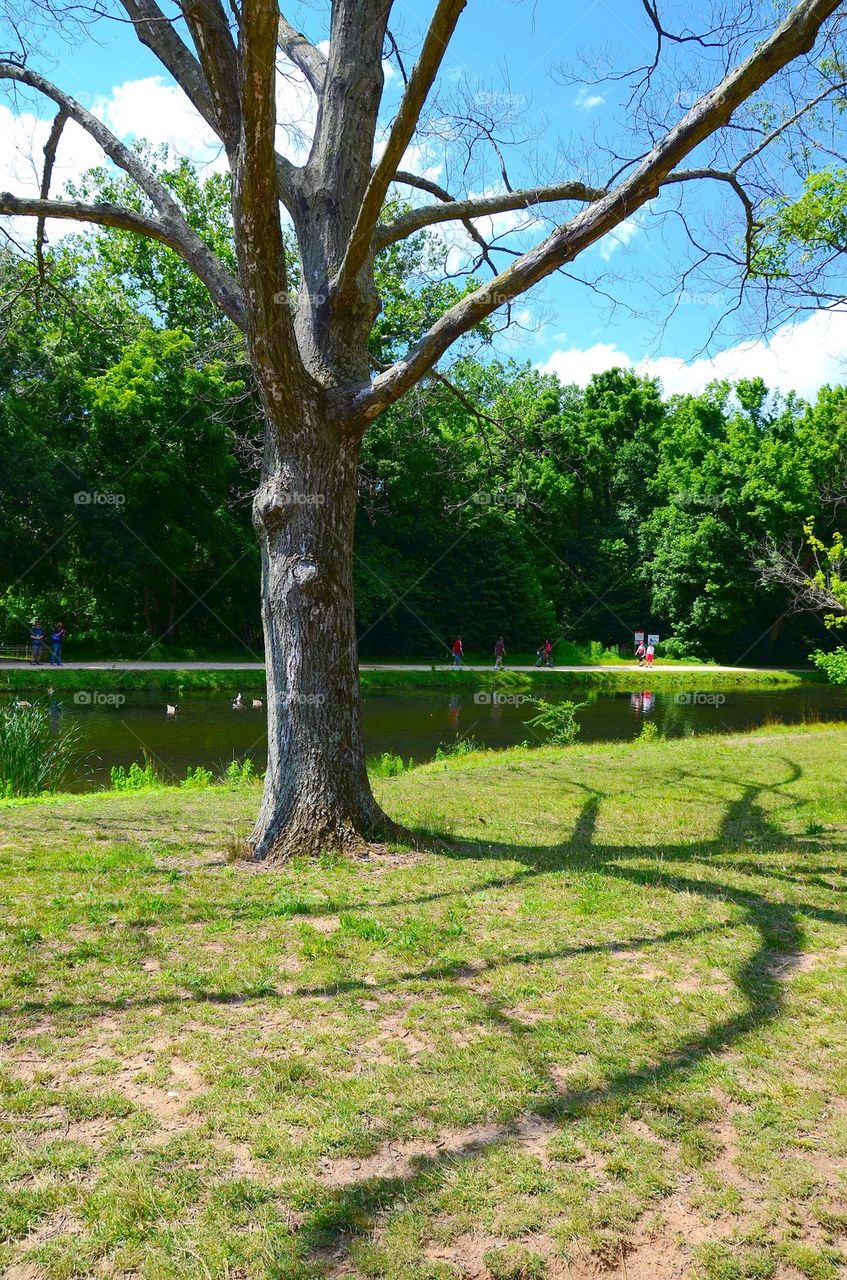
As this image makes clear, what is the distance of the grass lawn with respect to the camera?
8.23ft

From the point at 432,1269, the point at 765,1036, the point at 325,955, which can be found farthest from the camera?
the point at 325,955

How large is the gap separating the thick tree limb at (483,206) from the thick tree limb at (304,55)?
1.17 m

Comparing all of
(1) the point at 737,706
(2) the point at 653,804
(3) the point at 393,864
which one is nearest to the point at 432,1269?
(3) the point at 393,864

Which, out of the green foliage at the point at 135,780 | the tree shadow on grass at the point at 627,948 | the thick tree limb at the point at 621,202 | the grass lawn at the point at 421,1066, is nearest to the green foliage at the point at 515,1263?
the grass lawn at the point at 421,1066

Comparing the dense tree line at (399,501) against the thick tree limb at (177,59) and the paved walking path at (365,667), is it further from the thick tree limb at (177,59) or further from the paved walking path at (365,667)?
the thick tree limb at (177,59)

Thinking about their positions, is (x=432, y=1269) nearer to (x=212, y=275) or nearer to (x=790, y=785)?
(x=212, y=275)

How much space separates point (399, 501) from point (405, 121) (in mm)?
30097

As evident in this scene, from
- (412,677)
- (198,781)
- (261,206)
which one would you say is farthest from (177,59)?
(412,677)

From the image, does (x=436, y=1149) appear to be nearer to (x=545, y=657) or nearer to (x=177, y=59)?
(x=177, y=59)

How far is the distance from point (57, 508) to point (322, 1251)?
27359mm

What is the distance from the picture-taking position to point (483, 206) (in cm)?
758

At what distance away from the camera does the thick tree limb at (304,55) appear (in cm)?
723

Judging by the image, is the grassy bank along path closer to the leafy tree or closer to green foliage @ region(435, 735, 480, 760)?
green foliage @ region(435, 735, 480, 760)

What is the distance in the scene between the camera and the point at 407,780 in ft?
36.6
